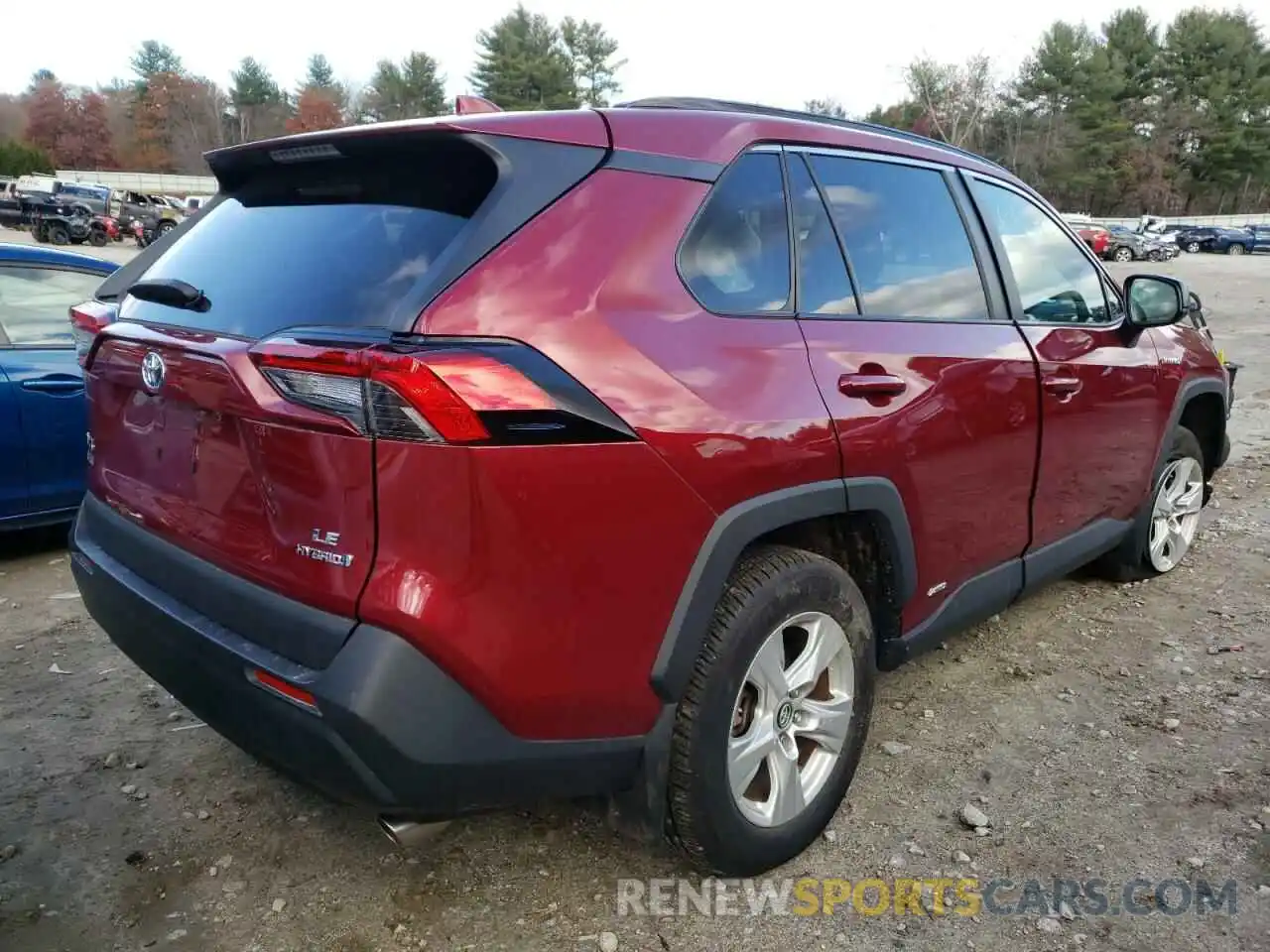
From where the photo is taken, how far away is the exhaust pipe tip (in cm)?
202

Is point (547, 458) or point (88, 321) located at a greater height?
point (88, 321)

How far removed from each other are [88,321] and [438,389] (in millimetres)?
1409

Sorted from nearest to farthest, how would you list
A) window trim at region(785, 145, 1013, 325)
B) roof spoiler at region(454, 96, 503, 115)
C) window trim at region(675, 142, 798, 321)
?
window trim at region(675, 142, 798, 321) → roof spoiler at region(454, 96, 503, 115) → window trim at region(785, 145, 1013, 325)

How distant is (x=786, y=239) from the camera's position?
8.02 feet

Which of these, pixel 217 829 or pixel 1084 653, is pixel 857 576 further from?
pixel 217 829

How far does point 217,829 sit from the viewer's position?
2.65 m

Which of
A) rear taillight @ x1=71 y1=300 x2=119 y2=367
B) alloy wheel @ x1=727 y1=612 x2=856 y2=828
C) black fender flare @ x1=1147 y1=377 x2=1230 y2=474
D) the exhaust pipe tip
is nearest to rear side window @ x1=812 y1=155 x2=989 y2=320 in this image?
alloy wheel @ x1=727 y1=612 x2=856 y2=828

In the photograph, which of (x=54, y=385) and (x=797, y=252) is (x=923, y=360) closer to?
(x=797, y=252)

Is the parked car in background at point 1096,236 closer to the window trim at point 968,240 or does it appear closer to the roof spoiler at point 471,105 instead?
the window trim at point 968,240

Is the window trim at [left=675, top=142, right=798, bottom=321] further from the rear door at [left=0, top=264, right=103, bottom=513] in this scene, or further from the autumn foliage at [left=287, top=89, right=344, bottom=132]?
the autumn foliage at [left=287, top=89, right=344, bottom=132]

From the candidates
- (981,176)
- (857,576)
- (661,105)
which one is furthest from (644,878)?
(981,176)

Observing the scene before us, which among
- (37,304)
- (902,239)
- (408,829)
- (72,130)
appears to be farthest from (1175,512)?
(72,130)

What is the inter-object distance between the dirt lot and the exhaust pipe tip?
1.11ft

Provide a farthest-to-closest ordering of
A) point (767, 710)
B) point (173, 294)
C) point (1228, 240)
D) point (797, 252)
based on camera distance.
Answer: point (1228, 240), point (797, 252), point (767, 710), point (173, 294)
